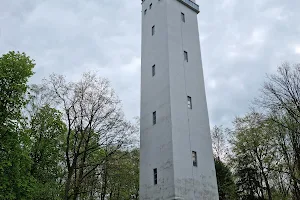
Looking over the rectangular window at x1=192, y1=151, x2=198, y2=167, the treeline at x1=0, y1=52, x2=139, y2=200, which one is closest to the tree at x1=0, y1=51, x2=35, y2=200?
the treeline at x1=0, y1=52, x2=139, y2=200

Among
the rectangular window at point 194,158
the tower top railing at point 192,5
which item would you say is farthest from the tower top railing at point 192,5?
the rectangular window at point 194,158

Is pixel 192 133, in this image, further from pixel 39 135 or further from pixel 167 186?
pixel 39 135

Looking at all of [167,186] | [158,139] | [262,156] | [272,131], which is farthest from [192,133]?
[262,156]

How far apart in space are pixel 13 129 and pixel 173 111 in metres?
10.3

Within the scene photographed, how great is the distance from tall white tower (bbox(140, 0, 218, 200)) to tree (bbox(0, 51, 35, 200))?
816 cm

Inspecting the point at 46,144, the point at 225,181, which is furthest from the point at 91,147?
the point at 225,181

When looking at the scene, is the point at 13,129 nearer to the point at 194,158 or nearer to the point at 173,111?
the point at 173,111

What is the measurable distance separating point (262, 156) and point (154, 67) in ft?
45.0

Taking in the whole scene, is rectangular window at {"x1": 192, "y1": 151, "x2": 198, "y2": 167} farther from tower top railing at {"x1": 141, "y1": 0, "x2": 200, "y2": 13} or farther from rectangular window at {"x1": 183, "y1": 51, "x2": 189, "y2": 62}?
tower top railing at {"x1": 141, "y1": 0, "x2": 200, "y2": 13}

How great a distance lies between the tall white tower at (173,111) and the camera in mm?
18047

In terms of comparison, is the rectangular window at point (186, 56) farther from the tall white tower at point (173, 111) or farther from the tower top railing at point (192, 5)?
the tower top railing at point (192, 5)

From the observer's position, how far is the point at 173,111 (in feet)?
63.7

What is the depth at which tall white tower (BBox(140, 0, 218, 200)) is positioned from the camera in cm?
1805

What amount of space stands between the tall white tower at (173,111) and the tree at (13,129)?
8.16 m
